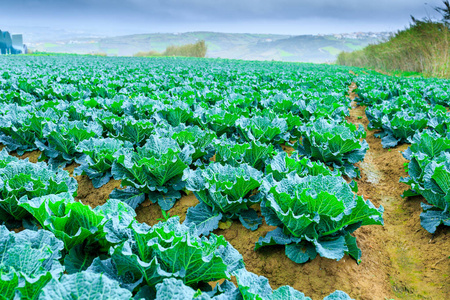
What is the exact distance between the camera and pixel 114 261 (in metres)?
1.90

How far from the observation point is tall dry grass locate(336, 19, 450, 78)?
20.9 m

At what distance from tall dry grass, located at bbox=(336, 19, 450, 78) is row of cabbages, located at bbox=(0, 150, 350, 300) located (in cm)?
2400

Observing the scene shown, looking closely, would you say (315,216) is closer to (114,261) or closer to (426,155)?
(114,261)

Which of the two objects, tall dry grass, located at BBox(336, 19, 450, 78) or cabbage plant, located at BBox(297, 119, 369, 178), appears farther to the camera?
tall dry grass, located at BBox(336, 19, 450, 78)

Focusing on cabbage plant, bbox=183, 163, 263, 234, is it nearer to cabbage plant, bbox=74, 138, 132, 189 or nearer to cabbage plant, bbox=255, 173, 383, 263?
cabbage plant, bbox=255, 173, 383, 263

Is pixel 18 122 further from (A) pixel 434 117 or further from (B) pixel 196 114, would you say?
(A) pixel 434 117

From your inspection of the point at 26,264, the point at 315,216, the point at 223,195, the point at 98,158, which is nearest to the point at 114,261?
the point at 26,264

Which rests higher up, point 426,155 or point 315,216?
point 426,155

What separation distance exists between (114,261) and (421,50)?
94.7 feet

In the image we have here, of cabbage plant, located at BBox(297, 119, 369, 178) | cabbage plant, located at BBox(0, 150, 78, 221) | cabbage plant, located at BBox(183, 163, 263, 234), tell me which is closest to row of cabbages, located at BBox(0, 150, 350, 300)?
cabbage plant, located at BBox(0, 150, 78, 221)

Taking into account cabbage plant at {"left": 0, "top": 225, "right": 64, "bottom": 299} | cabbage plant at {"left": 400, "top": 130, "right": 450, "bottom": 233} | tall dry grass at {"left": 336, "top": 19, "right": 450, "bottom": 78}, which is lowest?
cabbage plant at {"left": 400, "top": 130, "right": 450, "bottom": 233}

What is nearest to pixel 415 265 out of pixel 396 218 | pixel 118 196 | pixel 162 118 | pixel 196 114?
pixel 396 218

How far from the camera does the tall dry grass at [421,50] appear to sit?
68.5ft

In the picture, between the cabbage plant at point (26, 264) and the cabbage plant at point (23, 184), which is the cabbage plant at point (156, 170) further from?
the cabbage plant at point (26, 264)
